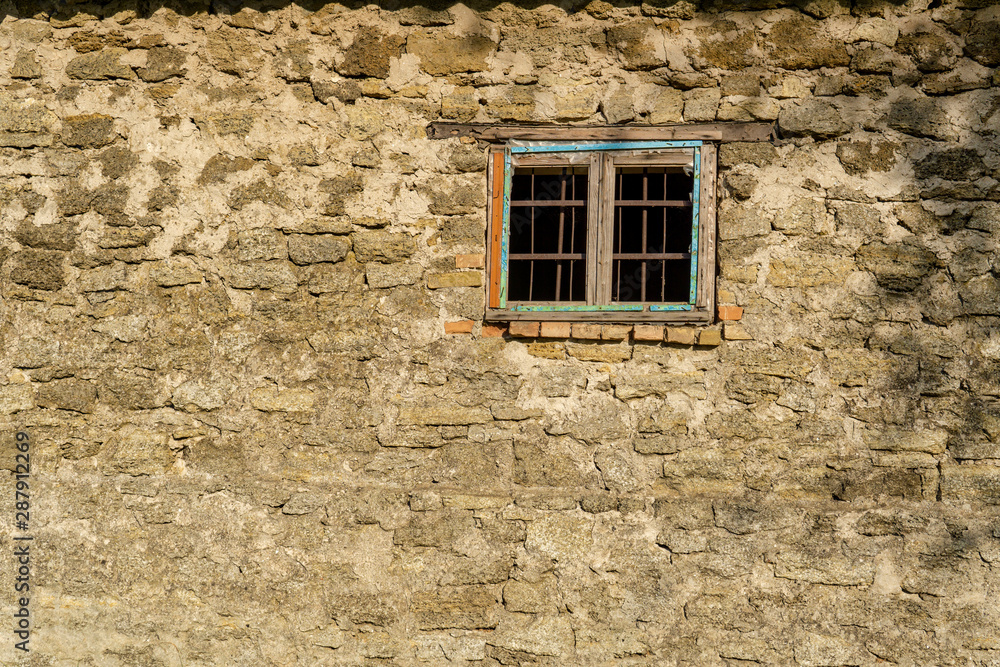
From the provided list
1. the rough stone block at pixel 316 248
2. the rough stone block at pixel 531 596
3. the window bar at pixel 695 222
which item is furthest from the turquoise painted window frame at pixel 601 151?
the rough stone block at pixel 531 596

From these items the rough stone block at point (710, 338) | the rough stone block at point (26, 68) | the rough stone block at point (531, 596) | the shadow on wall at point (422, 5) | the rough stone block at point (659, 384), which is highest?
the shadow on wall at point (422, 5)

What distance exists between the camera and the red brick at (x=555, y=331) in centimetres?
359

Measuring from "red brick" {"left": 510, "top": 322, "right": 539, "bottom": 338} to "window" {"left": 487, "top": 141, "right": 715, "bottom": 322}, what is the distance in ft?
0.14

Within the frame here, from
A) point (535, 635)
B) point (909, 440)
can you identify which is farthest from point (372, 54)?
point (909, 440)

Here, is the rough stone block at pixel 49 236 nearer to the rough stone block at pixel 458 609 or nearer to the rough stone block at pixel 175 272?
the rough stone block at pixel 175 272

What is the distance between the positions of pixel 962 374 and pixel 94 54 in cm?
406

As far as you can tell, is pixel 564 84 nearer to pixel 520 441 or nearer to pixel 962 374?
pixel 520 441

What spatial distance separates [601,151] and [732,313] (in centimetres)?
91

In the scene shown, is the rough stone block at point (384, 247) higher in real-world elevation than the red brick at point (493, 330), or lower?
higher

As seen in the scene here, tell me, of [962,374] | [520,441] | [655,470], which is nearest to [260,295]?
[520,441]

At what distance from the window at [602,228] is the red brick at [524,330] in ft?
0.14

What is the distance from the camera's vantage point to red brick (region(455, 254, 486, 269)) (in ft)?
12.0

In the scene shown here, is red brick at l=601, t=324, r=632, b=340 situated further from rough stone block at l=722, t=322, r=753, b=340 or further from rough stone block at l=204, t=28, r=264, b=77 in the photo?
rough stone block at l=204, t=28, r=264, b=77

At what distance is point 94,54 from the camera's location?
12.5 ft
